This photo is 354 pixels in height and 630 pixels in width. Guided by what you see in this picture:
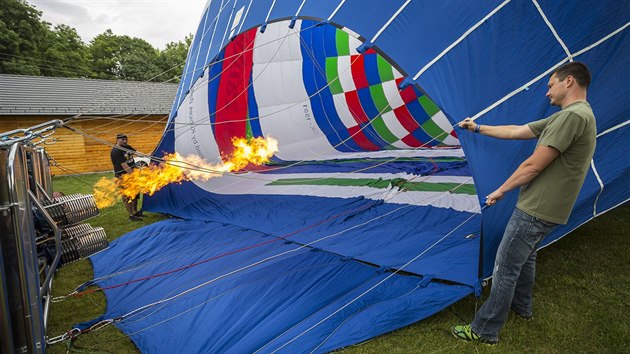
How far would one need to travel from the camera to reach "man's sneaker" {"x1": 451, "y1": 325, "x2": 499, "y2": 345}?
1918 mm

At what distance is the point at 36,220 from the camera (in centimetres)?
237

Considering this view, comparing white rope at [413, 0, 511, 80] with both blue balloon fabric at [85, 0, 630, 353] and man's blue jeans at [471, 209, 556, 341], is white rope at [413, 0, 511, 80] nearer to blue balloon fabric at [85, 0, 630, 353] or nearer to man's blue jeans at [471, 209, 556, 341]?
blue balloon fabric at [85, 0, 630, 353]

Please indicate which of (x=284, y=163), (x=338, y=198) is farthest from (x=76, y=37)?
(x=338, y=198)

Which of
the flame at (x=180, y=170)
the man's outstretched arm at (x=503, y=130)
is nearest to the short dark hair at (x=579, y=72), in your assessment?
→ the man's outstretched arm at (x=503, y=130)

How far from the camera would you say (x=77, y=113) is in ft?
40.6

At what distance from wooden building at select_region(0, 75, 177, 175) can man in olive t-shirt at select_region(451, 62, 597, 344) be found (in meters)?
9.91

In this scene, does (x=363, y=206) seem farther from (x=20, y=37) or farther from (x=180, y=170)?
(x=20, y=37)

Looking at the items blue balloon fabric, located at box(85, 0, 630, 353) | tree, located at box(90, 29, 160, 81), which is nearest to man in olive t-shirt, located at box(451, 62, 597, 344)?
blue balloon fabric, located at box(85, 0, 630, 353)

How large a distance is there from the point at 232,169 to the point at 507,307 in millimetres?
4035

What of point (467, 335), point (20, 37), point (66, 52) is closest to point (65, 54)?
point (66, 52)

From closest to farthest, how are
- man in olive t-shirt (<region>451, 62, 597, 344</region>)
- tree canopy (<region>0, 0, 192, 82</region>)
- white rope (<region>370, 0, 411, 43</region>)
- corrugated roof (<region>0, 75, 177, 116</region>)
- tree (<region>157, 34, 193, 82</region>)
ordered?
man in olive t-shirt (<region>451, 62, 597, 344</region>), white rope (<region>370, 0, 411, 43</region>), corrugated roof (<region>0, 75, 177, 116</region>), tree canopy (<region>0, 0, 192, 82</region>), tree (<region>157, 34, 193, 82</region>)

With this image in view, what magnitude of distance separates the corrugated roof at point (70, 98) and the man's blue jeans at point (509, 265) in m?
10.8

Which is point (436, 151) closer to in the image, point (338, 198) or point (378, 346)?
point (338, 198)

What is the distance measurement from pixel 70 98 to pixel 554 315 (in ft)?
49.9
